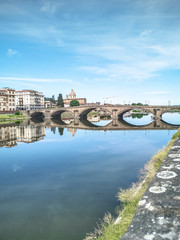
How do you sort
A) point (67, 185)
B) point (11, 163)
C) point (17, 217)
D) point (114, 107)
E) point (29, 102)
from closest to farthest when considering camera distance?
point (17, 217) < point (67, 185) < point (11, 163) < point (114, 107) < point (29, 102)

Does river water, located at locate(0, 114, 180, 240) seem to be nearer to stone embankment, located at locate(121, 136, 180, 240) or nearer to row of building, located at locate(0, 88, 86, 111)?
stone embankment, located at locate(121, 136, 180, 240)

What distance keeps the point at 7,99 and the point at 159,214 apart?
475 feet

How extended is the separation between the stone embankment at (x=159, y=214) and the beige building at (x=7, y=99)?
140 m

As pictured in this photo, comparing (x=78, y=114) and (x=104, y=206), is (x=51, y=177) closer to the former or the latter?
(x=104, y=206)

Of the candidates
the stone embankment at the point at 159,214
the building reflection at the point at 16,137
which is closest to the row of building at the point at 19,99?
the building reflection at the point at 16,137

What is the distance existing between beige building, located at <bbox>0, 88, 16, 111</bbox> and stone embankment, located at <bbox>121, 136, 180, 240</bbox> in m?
140

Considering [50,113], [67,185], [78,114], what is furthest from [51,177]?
[50,113]

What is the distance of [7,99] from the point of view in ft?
447

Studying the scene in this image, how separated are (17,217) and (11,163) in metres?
13.5

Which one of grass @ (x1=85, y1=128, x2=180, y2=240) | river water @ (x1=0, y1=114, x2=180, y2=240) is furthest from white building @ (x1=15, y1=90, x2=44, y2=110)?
grass @ (x1=85, y1=128, x2=180, y2=240)

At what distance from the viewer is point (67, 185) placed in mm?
17031

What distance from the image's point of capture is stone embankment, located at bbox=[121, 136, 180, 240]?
3.58 metres

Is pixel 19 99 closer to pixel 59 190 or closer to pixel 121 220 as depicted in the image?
pixel 59 190

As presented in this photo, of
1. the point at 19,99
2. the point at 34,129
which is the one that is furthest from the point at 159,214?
the point at 19,99
